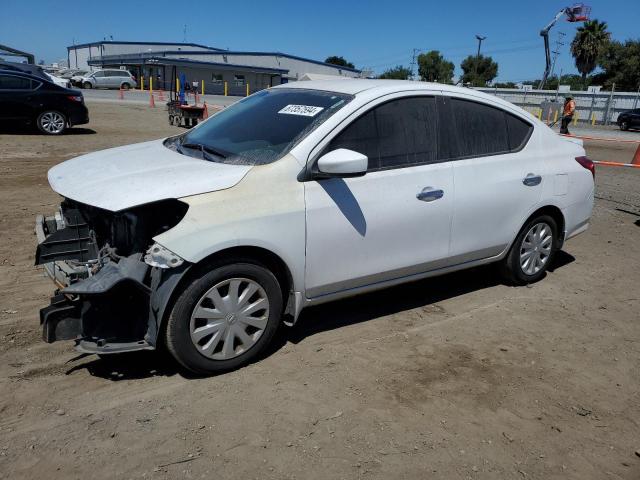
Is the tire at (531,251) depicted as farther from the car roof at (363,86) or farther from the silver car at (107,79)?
the silver car at (107,79)

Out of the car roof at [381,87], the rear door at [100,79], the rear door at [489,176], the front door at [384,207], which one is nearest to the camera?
the front door at [384,207]

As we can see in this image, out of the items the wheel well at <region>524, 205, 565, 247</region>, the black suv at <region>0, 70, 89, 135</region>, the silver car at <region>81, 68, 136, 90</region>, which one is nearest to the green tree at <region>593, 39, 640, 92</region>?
the silver car at <region>81, 68, 136, 90</region>

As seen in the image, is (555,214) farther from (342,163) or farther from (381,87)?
(342,163)

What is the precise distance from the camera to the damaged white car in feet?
10.4

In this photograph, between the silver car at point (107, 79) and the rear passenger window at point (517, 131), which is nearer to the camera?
the rear passenger window at point (517, 131)

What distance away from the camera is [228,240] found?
126 inches

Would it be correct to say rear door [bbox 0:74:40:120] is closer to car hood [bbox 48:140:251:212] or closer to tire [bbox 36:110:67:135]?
tire [bbox 36:110:67:135]

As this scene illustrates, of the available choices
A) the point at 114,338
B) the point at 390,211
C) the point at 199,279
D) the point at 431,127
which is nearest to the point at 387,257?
the point at 390,211

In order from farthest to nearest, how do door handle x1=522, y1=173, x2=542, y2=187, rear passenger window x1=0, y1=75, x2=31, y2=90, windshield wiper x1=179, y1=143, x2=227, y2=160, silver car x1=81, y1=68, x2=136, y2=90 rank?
silver car x1=81, y1=68, x2=136, y2=90 → rear passenger window x1=0, y1=75, x2=31, y2=90 → door handle x1=522, y1=173, x2=542, y2=187 → windshield wiper x1=179, y1=143, x2=227, y2=160

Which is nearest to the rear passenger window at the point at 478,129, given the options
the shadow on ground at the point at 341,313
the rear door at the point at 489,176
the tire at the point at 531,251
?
the rear door at the point at 489,176

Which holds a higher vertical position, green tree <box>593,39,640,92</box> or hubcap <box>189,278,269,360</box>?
green tree <box>593,39,640,92</box>

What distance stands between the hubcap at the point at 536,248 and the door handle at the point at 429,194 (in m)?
1.37

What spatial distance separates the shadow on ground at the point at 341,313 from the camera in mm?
3547

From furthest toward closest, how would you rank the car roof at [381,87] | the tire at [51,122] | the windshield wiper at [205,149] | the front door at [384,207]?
1. the tire at [51,122]
2. the car roof at [381,87]
3. the windshield wiper at [205,149]
4. the front door at [384,207]
